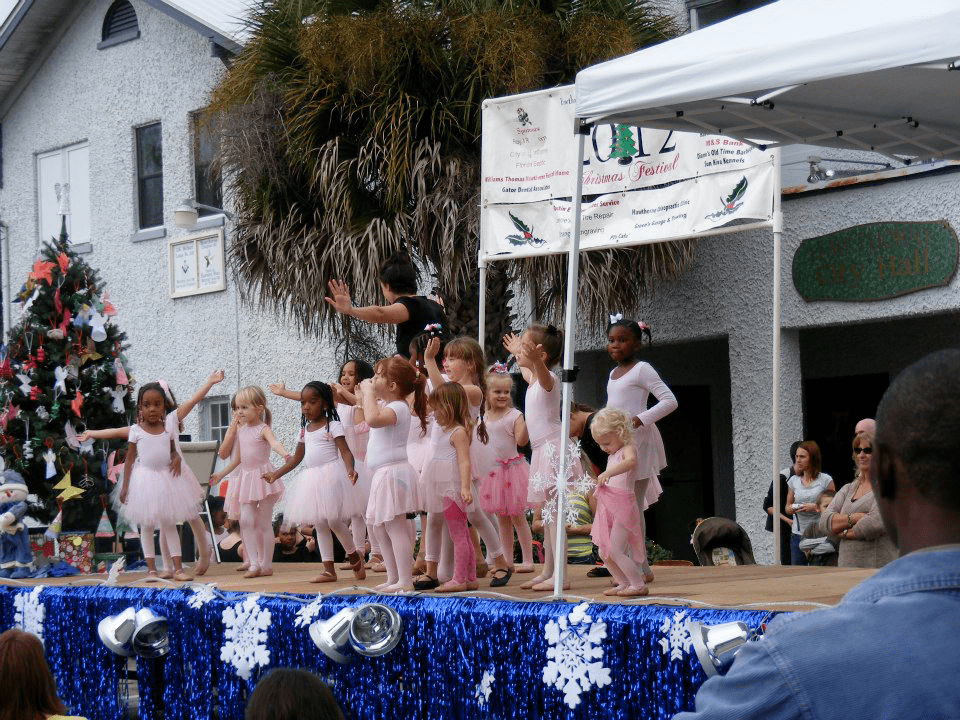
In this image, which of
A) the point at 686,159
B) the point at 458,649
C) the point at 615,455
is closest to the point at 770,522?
the point at 686,159

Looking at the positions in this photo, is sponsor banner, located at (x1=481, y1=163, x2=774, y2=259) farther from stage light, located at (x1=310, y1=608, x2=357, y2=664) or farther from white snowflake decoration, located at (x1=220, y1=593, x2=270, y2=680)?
stage light, located at (x1=310, y1=608, x2=357, y2=664)

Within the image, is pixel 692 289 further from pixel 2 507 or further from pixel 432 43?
pixel 2 507

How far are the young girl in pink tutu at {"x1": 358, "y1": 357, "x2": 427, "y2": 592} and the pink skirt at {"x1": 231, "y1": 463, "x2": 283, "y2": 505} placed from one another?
5.02ft

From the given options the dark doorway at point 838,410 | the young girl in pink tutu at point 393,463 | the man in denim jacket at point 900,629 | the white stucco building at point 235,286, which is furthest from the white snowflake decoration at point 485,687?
the dark doorway at point 838,410

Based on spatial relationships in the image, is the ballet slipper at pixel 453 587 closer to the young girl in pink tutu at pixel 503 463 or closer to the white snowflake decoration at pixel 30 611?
the young girl in pink tutu at pixel 503 463

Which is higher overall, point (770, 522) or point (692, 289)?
point (692, 289)

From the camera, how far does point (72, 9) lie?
16891mm

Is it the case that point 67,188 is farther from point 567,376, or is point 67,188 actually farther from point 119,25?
point 567,376

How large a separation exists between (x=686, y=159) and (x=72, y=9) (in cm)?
1152

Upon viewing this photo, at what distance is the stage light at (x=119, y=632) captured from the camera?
6375 mm

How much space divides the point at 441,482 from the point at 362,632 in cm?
97

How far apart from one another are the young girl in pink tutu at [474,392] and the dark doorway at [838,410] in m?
5.38

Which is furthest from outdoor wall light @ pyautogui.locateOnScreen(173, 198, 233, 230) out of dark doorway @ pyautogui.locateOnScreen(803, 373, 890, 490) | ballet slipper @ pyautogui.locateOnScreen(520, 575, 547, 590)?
ballet slipper @ pyautogui.locateOnScreen(520, 575, 547, 590)

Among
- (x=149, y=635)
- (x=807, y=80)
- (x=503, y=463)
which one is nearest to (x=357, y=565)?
(x=503, y=463)
